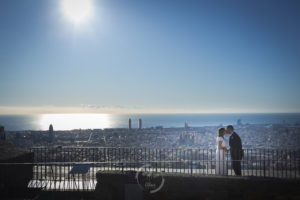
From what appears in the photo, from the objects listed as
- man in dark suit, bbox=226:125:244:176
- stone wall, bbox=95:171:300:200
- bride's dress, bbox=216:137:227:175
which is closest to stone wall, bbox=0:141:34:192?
stone wall, bbox=95:171:300:200

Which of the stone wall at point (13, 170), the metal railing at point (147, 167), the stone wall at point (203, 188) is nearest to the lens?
the stone wall at point (203, 188)

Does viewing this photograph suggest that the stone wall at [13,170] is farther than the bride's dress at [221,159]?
No

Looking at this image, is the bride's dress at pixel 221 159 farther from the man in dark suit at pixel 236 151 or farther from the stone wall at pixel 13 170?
the stone wall at pixel 13 170

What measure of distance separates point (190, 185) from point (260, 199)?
7.11ft

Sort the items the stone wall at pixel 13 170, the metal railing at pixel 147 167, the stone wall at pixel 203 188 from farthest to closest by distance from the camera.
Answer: the metal railing at pixel 147 167, the stone wall at pixel 13 170, the stone wall at pixel 203 188

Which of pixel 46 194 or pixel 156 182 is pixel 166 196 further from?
pixel 46 194

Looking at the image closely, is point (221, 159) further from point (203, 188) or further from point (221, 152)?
point (203, 188)

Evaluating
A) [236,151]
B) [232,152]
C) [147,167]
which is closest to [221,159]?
[232,152]

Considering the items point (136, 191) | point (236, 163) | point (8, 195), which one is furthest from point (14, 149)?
point (236, 163)

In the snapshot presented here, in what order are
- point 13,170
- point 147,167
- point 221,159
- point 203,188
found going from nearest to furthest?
point 203,188, point 13,170, point 221,159, point 147,167

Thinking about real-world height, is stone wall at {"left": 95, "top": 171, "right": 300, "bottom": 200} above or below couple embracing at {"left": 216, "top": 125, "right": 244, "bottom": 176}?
below

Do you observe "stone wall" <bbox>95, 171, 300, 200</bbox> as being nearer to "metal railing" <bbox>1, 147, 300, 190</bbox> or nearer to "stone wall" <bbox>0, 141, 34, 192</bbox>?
"metal railing" <bbox>1, 147, 300, 190</bbox>

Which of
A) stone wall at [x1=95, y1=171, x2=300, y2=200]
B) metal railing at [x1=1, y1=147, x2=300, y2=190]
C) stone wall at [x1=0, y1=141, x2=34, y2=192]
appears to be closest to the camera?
stone wall at [x1=95, y1=171, x2=300, y2=200]

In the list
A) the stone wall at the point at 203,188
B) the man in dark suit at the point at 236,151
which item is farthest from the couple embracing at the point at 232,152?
the stone wall at the point at 203,188
